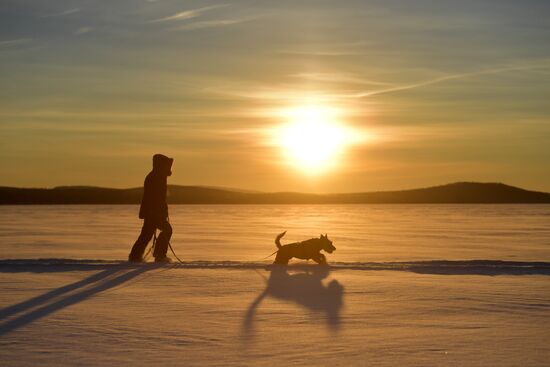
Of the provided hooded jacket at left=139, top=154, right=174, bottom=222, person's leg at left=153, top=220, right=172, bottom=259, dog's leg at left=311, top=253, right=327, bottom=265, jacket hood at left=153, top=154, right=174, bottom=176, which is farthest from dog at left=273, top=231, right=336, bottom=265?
jacket hood at left=153, top=154, right=174, bottom=176

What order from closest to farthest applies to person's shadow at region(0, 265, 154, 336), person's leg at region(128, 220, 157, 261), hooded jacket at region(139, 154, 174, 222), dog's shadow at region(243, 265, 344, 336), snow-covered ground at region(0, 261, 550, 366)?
snow-covered ground at region(0, 261, 550, 366), person's shadow at region(0, 265, 154, 336), dog's shadow at region(243, 265, 344, 336), person's leg at region(128, 220, 157, 261), hooded jacket at region(139, 154, 174, 222)

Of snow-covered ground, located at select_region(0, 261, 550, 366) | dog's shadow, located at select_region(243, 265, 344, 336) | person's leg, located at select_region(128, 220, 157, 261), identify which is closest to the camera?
snow-covered ground, located at select_region(0, 261, 550, 366)

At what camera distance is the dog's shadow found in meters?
7.93

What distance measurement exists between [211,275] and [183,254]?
6.30m

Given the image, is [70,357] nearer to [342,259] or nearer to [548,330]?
[548,330]

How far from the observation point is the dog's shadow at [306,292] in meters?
7.93

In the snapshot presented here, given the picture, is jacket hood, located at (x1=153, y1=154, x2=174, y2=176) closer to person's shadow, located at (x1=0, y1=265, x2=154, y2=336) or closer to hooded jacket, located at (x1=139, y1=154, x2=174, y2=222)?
hooded jacket, located at (x1=139, y1=154, x2=174, y2=222)

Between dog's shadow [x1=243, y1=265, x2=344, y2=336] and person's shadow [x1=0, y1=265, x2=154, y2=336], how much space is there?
2315 millimetres

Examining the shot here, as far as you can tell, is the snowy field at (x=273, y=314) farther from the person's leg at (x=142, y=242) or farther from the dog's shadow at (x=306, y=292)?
the person's leg at (x=142, y=242)

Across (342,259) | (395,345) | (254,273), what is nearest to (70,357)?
(395,345)

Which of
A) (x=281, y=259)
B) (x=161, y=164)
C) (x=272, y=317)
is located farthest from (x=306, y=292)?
(x=161, y=164)

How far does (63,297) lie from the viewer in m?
9.17

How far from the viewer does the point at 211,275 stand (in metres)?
11.3

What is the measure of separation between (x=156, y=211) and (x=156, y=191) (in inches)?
15.9
